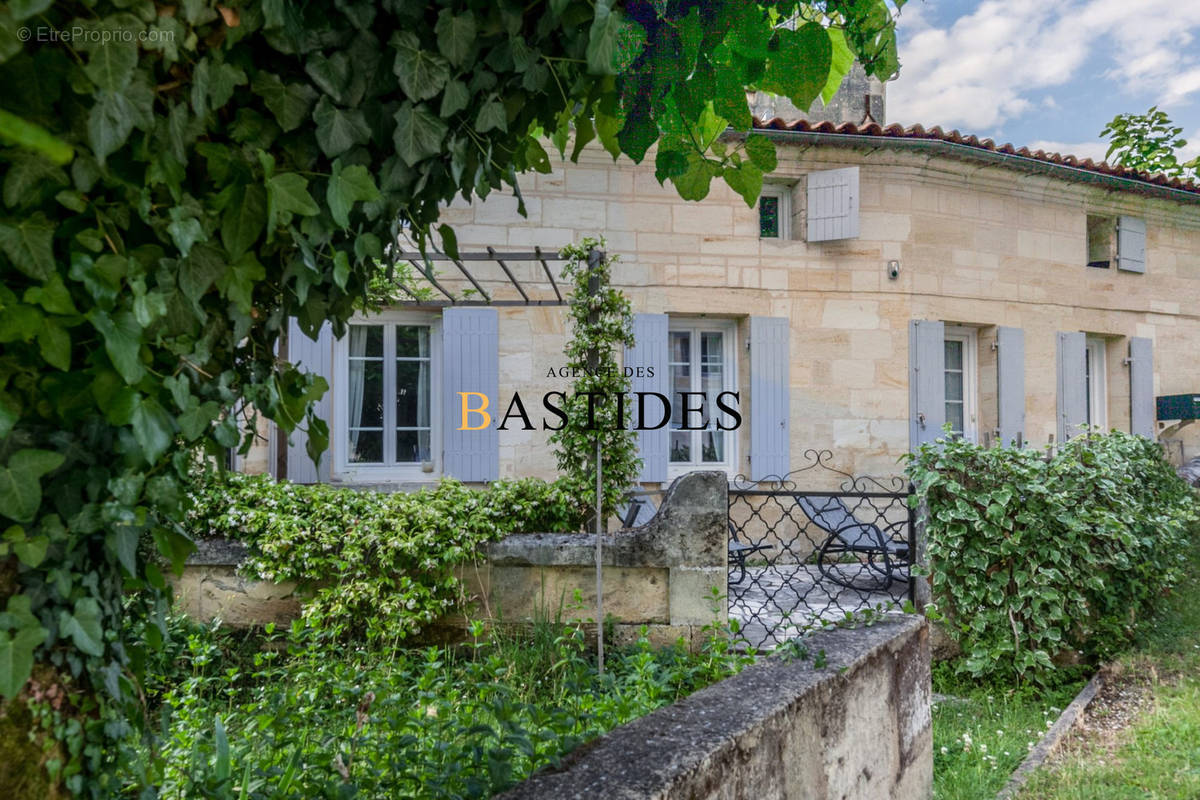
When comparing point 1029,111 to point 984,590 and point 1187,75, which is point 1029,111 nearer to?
point 1187,75

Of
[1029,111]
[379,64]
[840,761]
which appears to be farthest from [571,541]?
[1029,111]

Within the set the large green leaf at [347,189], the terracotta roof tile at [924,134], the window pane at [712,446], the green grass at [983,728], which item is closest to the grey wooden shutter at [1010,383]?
the terracotta roof tile at [924,134]

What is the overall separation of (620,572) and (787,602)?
2.02 meters

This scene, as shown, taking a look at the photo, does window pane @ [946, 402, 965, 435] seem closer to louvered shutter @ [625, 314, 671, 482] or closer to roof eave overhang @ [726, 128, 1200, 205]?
roof eave overhang @ [726, 128, 1200, 205]

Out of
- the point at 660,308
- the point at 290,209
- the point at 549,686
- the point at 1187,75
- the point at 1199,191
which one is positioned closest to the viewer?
the point at 290,209

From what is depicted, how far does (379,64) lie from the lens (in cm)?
97

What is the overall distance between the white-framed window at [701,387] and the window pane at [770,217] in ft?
3.81

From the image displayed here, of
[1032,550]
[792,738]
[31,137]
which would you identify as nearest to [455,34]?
[31,137]

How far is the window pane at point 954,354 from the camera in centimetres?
840

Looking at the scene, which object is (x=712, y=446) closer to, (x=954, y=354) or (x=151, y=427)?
(x=954, y=354)

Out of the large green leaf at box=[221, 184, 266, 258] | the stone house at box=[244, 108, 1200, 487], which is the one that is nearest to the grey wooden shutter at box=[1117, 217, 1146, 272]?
the stone house at box=[244, 108, 1200, 487]

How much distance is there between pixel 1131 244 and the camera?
8.82 m

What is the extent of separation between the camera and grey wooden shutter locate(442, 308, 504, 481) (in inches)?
275

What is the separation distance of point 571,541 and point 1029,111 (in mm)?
16759
